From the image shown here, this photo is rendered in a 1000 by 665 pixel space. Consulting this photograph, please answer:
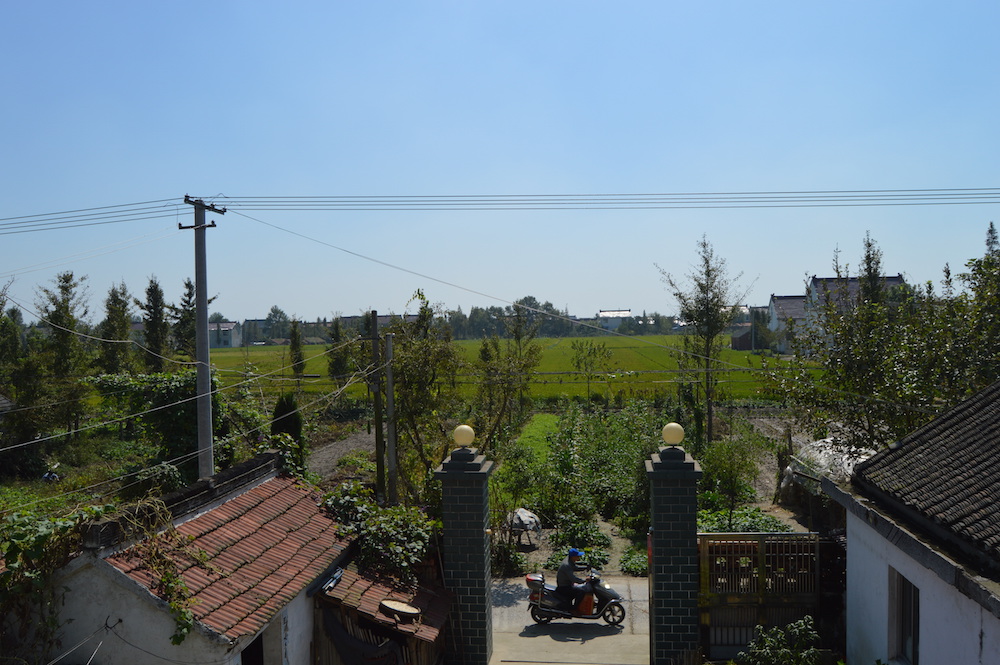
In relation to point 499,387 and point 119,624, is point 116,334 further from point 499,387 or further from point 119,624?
point 119,624

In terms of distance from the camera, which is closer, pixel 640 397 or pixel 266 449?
pixel 266 449

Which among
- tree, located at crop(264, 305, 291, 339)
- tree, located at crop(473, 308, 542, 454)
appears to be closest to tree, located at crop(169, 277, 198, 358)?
tree, located at crop(473, 308, 542, 454)

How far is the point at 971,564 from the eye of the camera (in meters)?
5.89

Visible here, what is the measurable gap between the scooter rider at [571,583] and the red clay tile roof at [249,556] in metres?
3.91

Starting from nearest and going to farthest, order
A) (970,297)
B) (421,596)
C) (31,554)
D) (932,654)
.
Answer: (31,554) < (932,654) < (421,596) < (970,297)

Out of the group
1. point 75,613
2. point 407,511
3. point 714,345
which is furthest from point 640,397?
point 75,613

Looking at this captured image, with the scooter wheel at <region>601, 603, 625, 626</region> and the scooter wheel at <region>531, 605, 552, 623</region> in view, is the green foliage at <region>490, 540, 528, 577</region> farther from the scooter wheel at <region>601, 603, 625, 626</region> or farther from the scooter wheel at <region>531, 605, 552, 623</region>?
the scooter wheel at <region>601, 603, 625, 626</region>

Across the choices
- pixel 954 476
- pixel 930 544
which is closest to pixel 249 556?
pixel 930 544

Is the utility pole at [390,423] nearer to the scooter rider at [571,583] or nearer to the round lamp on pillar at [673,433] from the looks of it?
the scooter rider at [571,583]

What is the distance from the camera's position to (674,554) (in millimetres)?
9188

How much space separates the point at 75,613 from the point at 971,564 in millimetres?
7023

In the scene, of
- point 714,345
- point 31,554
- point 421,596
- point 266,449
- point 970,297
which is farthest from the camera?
→ point 714,345

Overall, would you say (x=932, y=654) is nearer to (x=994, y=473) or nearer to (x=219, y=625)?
(x=994, y=473)

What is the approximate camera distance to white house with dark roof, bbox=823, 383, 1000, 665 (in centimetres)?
578
